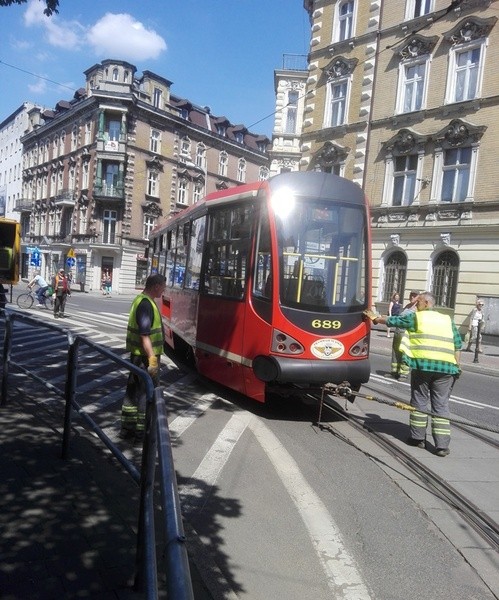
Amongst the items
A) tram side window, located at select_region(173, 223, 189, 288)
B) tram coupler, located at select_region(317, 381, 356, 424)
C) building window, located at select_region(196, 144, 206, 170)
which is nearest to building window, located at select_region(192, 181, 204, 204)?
building window, located at select_region(196, 144, 206, 170)

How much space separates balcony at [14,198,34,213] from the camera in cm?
5728

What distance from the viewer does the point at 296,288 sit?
257 inches

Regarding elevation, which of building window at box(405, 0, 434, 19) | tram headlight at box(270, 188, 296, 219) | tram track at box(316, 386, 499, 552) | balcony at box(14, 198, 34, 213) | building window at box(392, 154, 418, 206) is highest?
building window at box(405, 0, 434, 19)

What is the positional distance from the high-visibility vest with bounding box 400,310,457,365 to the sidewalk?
6.81m

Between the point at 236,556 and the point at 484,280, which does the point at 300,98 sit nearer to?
the point at 484,280

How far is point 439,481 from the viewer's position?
470 cm

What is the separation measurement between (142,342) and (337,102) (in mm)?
23069

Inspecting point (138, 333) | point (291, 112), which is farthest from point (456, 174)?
point (138, 333)

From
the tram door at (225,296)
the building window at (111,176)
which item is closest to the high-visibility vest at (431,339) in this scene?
the tram door at (225,296)

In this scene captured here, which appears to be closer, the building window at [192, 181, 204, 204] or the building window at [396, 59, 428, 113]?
the building window at [396, 59, 428, 113]

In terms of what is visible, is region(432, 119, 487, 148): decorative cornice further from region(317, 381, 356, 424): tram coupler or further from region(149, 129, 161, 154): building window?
region(149, 129, 161, 154): building window

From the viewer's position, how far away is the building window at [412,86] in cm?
2195

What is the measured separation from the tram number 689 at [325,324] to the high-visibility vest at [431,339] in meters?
1.02

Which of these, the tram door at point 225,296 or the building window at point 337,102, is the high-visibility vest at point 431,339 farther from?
the building window at point 337,102
